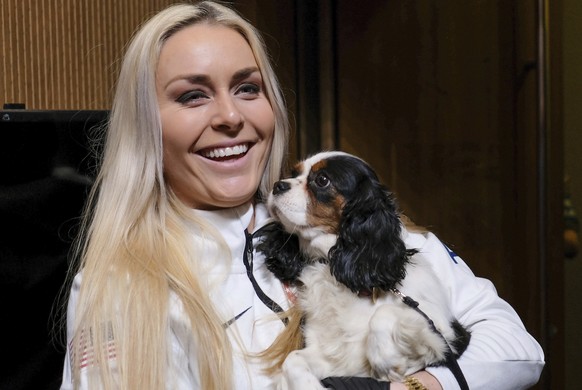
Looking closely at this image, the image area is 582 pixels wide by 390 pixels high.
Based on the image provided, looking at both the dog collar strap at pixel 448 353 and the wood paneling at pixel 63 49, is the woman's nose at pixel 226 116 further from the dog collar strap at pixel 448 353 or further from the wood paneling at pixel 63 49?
the wood paneling at pixel 63 49

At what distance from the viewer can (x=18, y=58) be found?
7.95 ft

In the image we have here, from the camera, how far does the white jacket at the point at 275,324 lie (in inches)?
78.4

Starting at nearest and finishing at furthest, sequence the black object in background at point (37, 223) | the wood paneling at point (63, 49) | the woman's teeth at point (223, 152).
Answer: the woman's teeth at point (223, 152) → the black object in background at point (37, 223) → the wood paneling at point (63, 49)

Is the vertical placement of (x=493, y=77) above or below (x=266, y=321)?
above

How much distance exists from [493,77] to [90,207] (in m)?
1.96

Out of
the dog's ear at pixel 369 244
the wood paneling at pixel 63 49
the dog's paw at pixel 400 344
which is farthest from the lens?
the wood paneling at pixel 63 49

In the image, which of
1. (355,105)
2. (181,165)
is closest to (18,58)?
(181,165)

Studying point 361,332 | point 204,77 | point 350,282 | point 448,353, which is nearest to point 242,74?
point 204,77

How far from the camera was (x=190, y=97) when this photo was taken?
211 cm

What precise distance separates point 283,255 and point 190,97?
47 cm

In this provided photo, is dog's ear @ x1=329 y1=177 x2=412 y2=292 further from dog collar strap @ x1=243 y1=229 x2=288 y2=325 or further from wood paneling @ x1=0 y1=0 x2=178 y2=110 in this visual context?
wood paneling @ x1=0 y1=0 x2=178 y2=110

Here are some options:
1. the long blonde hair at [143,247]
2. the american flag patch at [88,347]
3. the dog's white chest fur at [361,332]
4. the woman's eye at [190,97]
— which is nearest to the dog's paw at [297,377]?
the dog's white chest fur at [361,332]

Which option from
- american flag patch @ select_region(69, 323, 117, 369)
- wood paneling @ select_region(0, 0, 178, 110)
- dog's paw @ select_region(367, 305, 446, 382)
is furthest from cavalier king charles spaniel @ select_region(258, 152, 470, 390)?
wood paneling @ select_region(0, 0, 178, 110)

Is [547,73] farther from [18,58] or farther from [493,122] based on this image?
[18,58]
